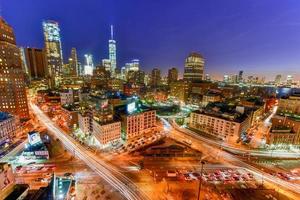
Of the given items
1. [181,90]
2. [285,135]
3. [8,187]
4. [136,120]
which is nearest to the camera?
[8,187]

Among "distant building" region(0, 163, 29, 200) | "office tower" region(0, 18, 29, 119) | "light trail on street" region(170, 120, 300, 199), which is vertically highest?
"office tower" region(0, 18, 29, 119)

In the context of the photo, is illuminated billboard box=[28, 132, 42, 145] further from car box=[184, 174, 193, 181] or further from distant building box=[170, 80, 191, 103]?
distant building box=[170, 80, 191, 103]

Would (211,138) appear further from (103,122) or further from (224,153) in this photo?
(103,122)

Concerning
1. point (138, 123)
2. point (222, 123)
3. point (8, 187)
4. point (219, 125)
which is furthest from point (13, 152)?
point (222, 123)

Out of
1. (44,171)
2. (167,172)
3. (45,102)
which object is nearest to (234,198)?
(167,172)

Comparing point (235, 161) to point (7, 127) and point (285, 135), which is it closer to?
point (285, 135)

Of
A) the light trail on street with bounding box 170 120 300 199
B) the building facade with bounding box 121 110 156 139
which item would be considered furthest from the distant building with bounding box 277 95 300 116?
the building facade with bounding box 121 110 156 139

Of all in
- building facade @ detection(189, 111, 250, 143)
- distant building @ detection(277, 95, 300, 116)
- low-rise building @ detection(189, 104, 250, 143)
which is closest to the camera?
building facade @ detection(189, 111, 250, 143)
